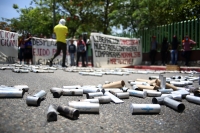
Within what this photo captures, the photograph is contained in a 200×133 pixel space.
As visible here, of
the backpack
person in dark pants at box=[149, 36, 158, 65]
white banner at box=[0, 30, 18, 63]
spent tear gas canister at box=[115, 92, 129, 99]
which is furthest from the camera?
person in dark pants at box=[149, 36, 158, 65]

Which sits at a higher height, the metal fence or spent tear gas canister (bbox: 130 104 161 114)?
the metal fence

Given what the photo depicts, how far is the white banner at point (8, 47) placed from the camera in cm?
1331

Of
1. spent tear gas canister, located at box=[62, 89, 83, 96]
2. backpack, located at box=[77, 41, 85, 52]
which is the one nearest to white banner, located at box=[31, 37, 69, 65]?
backpack, located at box=[77, 41, 85, 52]

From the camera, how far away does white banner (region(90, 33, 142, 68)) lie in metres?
14.6

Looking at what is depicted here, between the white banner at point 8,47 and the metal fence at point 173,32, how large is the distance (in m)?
8.75

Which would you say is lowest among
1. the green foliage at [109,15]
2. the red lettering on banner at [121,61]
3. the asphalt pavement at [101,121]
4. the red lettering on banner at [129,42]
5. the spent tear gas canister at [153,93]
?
the asphalt pavement at [101,121]

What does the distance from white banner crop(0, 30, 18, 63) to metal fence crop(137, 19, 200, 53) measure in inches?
345

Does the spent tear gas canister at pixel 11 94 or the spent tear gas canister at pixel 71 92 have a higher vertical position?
the spent tear gas canister at pixel 11 94

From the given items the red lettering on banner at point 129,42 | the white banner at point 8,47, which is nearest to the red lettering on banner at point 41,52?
the white banner at point 8,47

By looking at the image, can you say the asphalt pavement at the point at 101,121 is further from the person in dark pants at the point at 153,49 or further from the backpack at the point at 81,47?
the person in dark pants at the point at 153,49

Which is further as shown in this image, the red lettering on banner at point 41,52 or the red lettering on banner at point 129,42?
the red lettering on banner at point 129,42

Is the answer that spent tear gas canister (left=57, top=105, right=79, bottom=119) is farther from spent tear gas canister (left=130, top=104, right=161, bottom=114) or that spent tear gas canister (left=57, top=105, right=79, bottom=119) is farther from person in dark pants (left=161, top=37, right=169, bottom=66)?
person in dark pants (left=161, top=37, right=169, bottom=66)

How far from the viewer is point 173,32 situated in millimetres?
14664

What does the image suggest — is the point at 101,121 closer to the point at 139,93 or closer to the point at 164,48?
the point at 139,93
